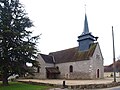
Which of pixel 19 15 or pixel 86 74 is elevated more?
pixel 19 15

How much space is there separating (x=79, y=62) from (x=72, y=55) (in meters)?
3.95

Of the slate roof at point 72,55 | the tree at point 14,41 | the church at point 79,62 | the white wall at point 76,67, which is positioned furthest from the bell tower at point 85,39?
the tree at point 14,41

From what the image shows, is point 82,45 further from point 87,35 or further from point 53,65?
point 53,65

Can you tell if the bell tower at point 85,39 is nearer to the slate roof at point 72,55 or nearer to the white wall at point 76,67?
the slate roof at point 72,55

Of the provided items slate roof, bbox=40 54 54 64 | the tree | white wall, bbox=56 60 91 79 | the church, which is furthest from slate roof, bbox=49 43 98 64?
the tree

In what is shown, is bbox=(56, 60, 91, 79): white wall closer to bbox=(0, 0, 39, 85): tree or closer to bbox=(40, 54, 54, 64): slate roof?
bbox=(40, 54, 54, 64): slate roof

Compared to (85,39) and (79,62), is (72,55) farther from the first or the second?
(85,39)

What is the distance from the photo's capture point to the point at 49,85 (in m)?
31.7

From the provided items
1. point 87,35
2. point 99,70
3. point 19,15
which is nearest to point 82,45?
point 87,35

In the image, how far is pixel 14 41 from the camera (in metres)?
34.1

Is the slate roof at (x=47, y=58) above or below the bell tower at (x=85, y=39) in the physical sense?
below

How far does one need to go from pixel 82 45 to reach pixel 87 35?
2.73 m

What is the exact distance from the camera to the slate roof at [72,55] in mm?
48037

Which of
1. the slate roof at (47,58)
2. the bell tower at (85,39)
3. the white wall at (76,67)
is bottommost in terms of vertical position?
the white wall at (76,67)
